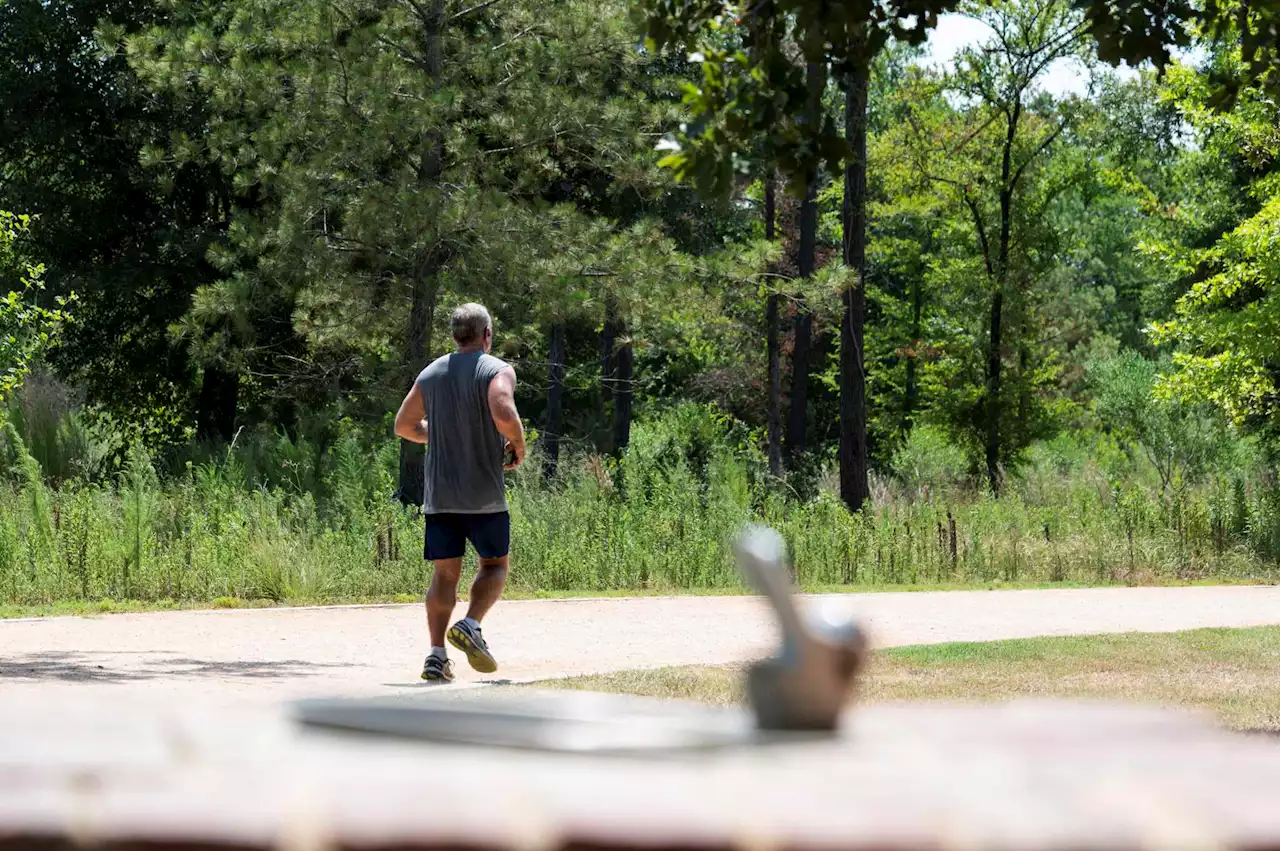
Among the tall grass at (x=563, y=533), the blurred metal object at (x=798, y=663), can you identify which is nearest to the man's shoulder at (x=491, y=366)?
the tall grass at (x=563, y=533)

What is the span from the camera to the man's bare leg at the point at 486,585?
→ 29.0 feet

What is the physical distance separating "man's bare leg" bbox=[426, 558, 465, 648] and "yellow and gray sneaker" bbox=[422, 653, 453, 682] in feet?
0.41

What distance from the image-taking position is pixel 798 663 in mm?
1035

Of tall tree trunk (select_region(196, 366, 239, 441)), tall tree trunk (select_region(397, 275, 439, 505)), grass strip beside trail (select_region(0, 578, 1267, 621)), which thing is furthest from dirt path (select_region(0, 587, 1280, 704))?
tall tree trunk (select_region(196, 366, 239, 441))

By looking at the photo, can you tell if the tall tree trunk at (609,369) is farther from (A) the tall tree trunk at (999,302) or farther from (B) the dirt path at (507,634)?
(B) the dirt path at (507,634)

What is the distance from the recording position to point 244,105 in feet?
63.9

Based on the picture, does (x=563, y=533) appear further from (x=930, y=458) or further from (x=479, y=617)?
(x=930, y=458)

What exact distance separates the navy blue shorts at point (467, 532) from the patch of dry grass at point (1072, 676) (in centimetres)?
78

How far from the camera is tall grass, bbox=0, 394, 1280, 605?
14.7 m

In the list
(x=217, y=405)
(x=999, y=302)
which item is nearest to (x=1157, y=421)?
(x=999, y=302)

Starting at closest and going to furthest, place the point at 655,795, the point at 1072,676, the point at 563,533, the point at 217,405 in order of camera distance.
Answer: the point at 655,795 < the point at 1072,676 < the point at 563,533 < the point at 217,405

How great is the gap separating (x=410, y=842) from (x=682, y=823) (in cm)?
13

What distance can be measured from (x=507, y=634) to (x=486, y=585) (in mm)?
3000

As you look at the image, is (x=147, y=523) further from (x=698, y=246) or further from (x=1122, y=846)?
(x=698, y=246)
